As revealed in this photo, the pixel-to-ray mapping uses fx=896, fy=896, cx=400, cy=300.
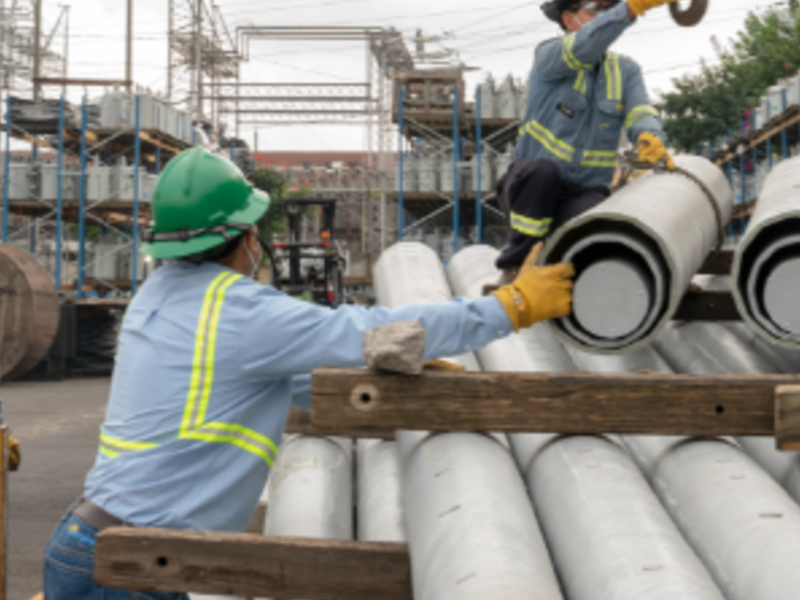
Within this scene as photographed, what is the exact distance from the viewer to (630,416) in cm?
260

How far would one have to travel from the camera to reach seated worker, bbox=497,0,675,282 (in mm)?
4016

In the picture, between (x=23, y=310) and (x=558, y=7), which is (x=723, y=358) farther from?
(x=23, y=310)

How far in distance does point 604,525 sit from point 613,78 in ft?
8.16

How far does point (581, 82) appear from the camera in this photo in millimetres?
4098

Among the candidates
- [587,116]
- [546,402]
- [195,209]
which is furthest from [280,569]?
[587,116]

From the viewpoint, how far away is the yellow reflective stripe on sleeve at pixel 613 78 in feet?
13.7

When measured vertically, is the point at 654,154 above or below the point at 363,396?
above

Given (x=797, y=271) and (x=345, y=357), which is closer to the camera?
(x=345, y=357)

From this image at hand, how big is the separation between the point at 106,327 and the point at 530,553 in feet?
56.2

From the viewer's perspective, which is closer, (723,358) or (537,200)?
(723,358)

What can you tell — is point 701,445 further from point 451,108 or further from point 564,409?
point 451,108

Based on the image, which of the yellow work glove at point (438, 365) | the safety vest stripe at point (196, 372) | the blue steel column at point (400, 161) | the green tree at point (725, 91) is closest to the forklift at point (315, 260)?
the blue steel column at point (400, 161)

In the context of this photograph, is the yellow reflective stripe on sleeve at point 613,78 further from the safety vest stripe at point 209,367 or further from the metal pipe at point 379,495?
the safety vest stripe at point 209,367

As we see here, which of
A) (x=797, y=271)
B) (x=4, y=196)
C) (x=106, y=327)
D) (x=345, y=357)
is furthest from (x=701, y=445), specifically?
(x=4, y=196)
